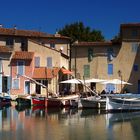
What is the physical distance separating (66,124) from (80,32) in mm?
54747

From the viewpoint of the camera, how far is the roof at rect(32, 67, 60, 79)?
69750 mm

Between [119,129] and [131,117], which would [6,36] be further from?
[119,129]

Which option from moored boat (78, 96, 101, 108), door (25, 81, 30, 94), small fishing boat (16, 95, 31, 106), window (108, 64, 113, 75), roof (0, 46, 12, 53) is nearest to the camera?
moored boat (78, 96, 101, 108)

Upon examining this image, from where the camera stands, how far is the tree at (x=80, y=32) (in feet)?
308

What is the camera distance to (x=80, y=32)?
312ft

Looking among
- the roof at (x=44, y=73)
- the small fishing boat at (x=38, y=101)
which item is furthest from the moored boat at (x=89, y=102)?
the roof at (x=44, y=73)

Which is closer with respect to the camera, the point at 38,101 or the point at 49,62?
the point at 38,101

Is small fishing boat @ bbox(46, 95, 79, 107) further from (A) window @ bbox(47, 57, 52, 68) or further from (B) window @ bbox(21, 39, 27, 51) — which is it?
(B) window @ bbox(21, 39, 27, 51)

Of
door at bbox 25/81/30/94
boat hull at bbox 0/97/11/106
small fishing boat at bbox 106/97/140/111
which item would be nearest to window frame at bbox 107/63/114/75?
door at bbox 25/81/30/94

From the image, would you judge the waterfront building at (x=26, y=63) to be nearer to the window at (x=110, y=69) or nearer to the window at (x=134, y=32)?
the window at (x=110, y=69)

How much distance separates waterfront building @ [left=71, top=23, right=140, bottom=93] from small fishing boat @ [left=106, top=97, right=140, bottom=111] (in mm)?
17405

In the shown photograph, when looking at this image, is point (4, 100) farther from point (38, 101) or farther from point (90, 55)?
point (90, 55)

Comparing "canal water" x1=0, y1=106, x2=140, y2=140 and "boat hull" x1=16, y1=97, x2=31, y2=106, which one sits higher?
"boat hull" x1=16, y1=97, x2=31, y2=106

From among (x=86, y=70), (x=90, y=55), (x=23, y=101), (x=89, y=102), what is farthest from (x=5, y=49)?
(x=89, y=102)
